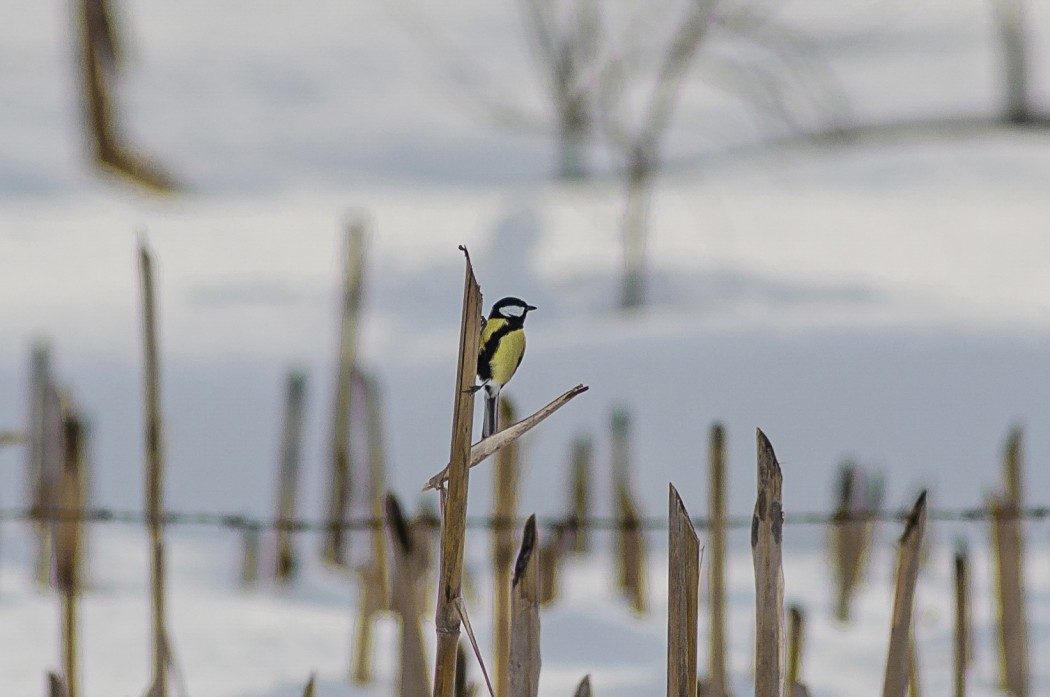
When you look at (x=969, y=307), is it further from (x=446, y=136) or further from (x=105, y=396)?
(x=446, y=136)

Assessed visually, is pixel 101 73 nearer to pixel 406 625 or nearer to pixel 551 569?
pixel 551 569

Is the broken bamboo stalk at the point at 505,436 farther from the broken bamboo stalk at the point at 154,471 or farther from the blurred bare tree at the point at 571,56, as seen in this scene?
the blurred bare tree at the point at 571,56

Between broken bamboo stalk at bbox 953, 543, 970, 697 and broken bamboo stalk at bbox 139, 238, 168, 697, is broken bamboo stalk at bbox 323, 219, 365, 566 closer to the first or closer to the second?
broken bamboo stalk at bbox 139, 238, 168, 697

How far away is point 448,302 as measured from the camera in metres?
9.62

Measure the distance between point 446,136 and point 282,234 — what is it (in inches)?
204

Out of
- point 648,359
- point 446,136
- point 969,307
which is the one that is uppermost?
point 446,136

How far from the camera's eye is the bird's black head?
4.00 feet

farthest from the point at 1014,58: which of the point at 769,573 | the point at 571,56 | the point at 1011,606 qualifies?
the point at 769,573

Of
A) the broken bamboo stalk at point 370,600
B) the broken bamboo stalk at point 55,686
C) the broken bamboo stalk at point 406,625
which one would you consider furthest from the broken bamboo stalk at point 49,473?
the broken bamboo stalk at point 406,625

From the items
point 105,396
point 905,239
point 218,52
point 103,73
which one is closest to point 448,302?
point 105,396

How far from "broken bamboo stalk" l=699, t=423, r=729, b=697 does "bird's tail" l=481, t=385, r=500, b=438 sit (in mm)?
1047

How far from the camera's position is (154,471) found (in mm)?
2088

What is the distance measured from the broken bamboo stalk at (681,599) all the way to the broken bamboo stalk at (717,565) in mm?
738

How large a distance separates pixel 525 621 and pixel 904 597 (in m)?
0.51
